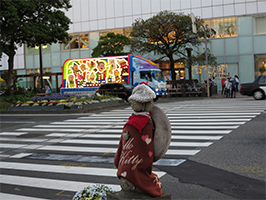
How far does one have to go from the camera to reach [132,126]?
304cm

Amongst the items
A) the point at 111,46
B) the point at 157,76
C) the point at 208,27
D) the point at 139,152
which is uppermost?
the point at 208,27

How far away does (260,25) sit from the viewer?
4194 centimetres

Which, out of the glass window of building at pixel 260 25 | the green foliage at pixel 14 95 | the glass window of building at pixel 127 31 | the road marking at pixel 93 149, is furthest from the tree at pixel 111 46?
the road marking at pixel 93 149

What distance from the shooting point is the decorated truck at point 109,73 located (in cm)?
3069

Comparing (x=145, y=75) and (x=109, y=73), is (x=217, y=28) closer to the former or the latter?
(x=145, y=75)

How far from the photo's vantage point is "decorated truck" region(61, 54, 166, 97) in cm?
3069

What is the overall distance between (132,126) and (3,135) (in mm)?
11414

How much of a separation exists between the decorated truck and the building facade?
16.7 feet

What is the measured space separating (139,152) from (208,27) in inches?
1679

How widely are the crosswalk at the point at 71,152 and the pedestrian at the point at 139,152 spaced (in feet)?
8.96

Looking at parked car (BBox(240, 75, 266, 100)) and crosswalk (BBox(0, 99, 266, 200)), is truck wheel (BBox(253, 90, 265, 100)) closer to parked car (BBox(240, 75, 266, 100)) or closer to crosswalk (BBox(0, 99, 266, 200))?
parked car (BBox(240, 75, 266, 100))

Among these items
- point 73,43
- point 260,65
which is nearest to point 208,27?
point 260,65

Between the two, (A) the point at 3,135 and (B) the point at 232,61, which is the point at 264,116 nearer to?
(A) the point at 3,135

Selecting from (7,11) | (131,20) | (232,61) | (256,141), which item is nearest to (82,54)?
(131,20)
